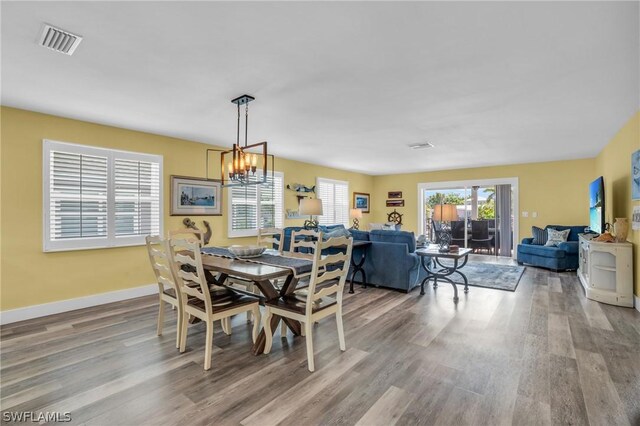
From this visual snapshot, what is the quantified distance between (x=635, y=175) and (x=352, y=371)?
13.6ft

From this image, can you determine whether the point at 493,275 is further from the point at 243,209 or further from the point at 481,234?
the point at 243,209

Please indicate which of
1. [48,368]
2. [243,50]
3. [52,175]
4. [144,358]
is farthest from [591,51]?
[52,175]

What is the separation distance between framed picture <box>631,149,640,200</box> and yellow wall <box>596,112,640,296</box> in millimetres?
101

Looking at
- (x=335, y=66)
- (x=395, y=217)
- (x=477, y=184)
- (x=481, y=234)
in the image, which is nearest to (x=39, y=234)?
(x=335, y=66)

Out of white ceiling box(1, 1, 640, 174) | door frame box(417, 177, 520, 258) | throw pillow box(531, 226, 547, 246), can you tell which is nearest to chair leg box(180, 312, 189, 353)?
white ceiling box(1, 1, 640, 174)

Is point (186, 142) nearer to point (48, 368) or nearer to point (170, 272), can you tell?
point (170, 272)

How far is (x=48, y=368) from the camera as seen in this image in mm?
2477

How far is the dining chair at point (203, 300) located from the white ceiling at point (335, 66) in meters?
1.52

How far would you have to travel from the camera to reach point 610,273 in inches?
164

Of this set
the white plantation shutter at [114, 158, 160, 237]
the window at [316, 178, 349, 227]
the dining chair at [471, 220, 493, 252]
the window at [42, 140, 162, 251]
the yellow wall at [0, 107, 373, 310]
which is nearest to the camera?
the yellow wall at [0, 107, 373, 310]

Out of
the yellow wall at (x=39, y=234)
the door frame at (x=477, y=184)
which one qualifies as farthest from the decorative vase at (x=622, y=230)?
the yellow wall at (x=39, y=234)

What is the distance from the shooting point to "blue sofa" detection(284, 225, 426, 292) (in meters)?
4.68

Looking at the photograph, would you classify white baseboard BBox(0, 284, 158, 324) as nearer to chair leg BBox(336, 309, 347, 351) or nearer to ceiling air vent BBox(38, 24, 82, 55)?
ceiling air vent BBox(38, 24, 82, 55)

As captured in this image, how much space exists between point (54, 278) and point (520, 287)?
667 centimetres
